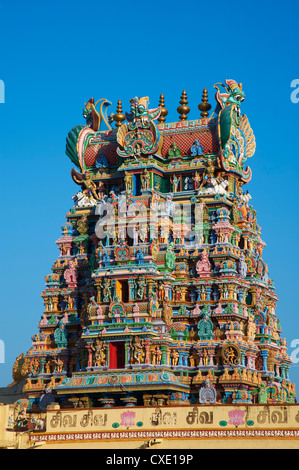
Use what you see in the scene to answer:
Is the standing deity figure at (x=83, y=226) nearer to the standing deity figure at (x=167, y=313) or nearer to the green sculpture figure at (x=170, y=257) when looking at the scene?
the green sculpture figure at (x=170, y=257)

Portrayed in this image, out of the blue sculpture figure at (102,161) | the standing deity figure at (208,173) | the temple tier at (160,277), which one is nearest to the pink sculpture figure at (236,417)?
the temple tier at (160,277)

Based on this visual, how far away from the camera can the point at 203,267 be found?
6862 centimetres

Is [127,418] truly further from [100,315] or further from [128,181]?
[128,181]

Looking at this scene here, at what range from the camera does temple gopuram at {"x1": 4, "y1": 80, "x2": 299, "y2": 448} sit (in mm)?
65312

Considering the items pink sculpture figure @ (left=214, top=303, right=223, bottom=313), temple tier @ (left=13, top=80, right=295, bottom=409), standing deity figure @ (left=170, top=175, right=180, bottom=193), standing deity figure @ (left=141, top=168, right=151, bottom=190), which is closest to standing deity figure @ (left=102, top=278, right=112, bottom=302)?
temple tier @ (left=13, top=80, right=295, bottom=409)

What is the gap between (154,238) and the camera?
6812cm

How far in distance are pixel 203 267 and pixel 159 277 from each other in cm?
308

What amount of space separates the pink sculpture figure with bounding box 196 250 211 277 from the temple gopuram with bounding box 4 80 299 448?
6 cm

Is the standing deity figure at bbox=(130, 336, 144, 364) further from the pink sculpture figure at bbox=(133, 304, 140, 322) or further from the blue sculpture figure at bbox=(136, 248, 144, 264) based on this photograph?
the blue sculpture figure at bbox=(136, 248, 144, 264)

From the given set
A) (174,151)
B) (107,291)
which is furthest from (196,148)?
(107,291)

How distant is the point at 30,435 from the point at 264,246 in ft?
77.8

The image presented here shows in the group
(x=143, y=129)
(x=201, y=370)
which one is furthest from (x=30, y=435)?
(x=143, y=129)

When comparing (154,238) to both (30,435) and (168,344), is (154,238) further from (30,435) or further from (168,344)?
(30,435)
